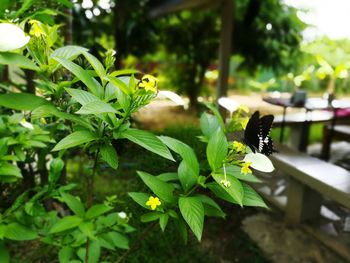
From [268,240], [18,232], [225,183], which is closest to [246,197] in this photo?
[225,183]

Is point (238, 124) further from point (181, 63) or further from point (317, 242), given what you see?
point (181, 63)

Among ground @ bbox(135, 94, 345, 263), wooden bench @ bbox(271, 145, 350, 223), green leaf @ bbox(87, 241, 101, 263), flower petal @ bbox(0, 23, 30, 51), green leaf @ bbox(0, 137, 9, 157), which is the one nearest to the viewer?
flower petal @ bbox(0, 23, 30, 51)

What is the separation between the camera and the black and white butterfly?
38.6 inches

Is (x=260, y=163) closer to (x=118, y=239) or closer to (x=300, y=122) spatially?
(x=118, y=239)

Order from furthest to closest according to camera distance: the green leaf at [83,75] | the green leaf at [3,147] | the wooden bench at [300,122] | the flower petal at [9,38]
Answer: the wooden bench at [300,122]
the green leaf at [3,147]
the green leaf at [83,75]
the flower petal at [9,38]

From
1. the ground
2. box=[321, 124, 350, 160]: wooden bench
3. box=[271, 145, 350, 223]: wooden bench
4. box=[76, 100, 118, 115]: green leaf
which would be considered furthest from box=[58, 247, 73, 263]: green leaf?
box=[321, 124, 350, 160]: wooden bench

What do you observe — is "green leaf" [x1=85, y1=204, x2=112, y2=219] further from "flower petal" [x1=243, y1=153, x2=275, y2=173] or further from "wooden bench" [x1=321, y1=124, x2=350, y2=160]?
"wooden bench" [x1=321, y1=124, x2=350, y2=160]

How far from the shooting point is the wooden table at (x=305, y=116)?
9.49ft

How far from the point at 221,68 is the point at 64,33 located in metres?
2.65

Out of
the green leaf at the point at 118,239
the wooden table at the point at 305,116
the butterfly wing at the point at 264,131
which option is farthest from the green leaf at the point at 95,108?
the wooden table at the point at 305,116

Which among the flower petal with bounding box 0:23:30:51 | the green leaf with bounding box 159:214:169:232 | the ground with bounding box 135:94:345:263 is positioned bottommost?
the ground with bounding box 135:94:345:263

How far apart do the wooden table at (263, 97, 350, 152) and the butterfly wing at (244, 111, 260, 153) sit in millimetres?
1546

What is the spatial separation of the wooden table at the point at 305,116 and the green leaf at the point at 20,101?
6.13ft

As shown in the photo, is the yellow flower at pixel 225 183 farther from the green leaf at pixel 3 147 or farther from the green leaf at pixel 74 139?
the green leaf at pixel 3 147
